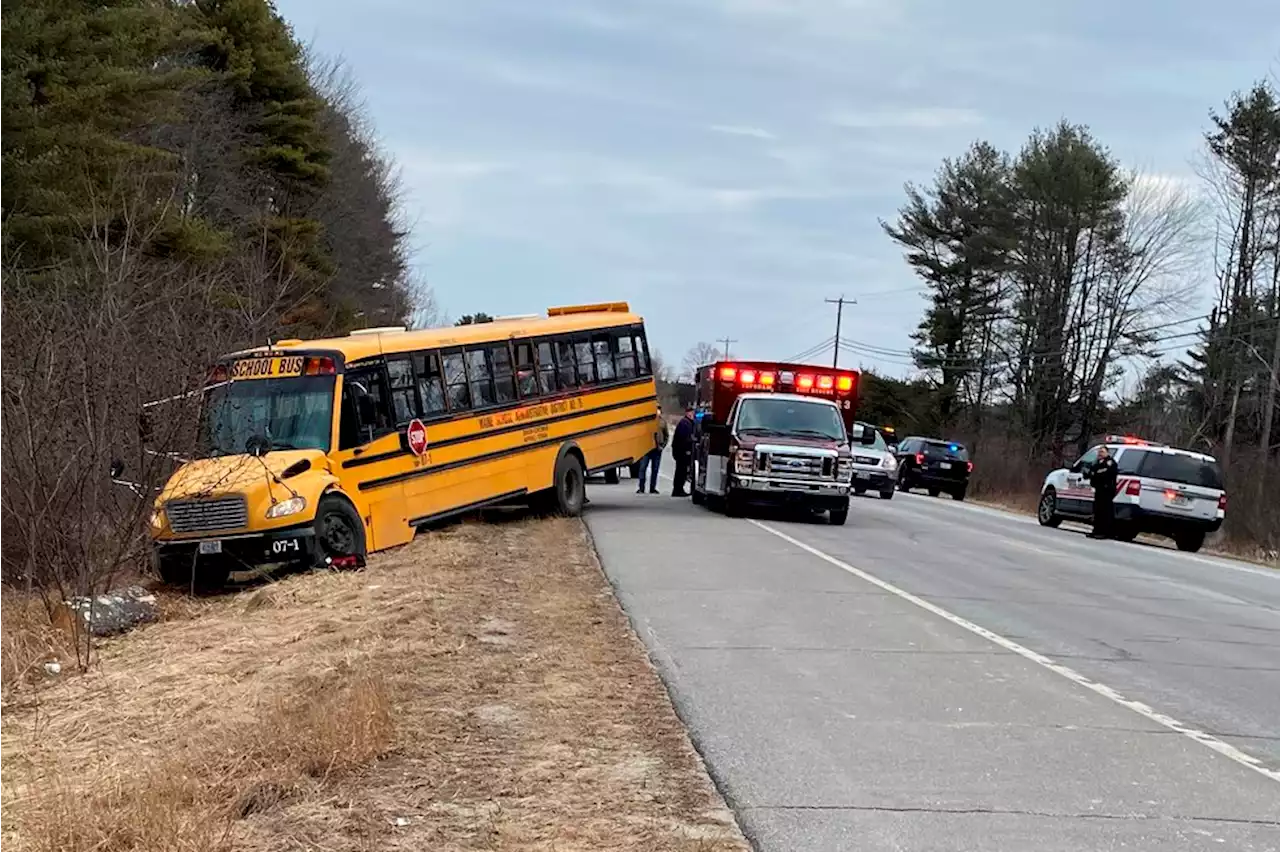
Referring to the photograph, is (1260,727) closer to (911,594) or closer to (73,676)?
(911,594)

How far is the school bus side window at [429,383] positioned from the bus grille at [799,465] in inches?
233

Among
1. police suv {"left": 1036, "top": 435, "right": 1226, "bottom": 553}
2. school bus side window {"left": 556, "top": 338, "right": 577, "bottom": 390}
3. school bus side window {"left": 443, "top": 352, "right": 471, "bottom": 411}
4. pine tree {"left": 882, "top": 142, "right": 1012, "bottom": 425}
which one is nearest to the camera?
school bus side window {"left": 443, "top": 352, "right": 471, "bottom": 411}

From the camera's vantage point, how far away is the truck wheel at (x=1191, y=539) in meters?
24.0

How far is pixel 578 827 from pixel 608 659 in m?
3.66

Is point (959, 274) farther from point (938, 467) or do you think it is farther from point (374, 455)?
point (374, 455)

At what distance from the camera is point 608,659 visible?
9.06m

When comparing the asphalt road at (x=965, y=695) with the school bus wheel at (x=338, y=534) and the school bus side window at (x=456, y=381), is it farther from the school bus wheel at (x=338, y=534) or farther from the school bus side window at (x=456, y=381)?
the school bus side window at (x=456, y=381)

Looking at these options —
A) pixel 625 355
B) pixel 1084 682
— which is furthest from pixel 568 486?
pixel 1084 682

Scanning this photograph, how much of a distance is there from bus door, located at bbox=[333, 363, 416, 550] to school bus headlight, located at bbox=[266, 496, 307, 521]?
1114mm

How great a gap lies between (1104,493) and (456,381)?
13026 millimetres

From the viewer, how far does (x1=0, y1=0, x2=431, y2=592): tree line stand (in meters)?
11.5

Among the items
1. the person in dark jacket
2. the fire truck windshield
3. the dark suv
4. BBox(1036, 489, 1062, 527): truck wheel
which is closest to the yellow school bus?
the fire truck windshield

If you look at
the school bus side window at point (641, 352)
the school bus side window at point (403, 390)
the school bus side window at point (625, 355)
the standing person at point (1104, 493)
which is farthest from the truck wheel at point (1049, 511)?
the school bus side window at point (403, 390)

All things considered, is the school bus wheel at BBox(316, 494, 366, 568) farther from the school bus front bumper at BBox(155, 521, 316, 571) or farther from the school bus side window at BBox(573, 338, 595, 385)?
the school bus side window at BBox(573, 338, 595, 385)
